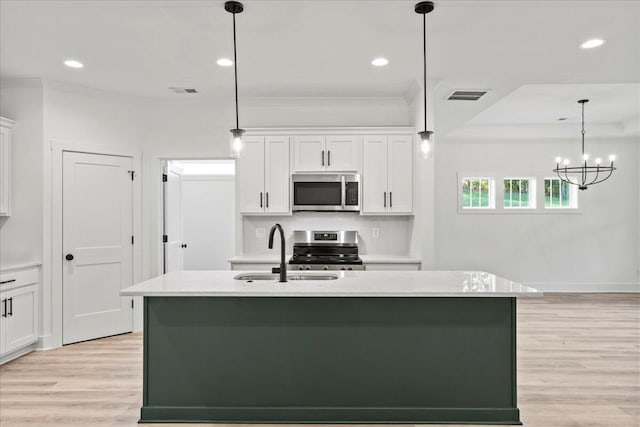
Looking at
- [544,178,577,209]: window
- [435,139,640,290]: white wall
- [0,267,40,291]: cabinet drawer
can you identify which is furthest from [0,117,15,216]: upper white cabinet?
[544,178,577,209]: window

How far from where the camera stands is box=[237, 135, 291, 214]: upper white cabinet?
4.93 metres

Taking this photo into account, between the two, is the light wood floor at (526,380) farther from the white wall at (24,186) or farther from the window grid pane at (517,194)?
the window grid pane at (517,194)

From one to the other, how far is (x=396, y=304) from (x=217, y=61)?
264 centimetres

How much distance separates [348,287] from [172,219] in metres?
3.50

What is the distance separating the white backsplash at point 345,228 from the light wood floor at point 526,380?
63.9 inches

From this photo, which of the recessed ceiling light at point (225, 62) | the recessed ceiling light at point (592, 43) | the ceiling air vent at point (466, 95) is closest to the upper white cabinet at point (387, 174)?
the ceiling air vent at point (466, 95)

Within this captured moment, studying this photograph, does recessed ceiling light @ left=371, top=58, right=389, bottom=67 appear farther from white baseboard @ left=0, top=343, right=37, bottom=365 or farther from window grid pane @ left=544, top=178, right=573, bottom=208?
window grid pane @ left=544, top=178, right=573, bottom=208

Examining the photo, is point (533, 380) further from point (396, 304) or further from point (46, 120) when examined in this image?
point (46, 120)

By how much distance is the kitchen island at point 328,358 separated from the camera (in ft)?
8.88

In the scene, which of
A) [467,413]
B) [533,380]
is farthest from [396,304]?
[533,380]

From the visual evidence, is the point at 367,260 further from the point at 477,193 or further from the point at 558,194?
the point at 558,194

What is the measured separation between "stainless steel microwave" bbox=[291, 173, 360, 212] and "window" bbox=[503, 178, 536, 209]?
4.01 meters

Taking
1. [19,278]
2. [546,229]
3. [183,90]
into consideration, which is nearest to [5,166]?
[19,278]

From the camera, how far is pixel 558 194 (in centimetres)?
770
